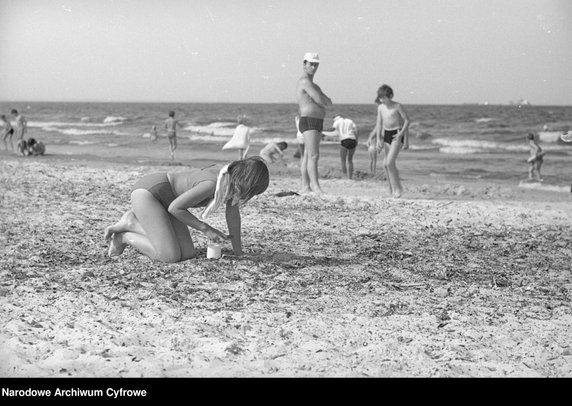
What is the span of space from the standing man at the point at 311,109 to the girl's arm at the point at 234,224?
13.0 feet

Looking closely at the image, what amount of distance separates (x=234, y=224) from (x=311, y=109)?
427 centimetres

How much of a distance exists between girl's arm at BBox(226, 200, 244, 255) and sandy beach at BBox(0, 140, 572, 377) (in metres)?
0.10

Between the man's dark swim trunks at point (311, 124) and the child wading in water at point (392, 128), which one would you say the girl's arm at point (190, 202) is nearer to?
the man's dark swim trunks at point (311, 124)

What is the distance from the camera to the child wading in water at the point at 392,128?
9.70m

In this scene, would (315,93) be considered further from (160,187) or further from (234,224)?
(160,187)

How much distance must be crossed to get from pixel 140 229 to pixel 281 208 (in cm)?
317

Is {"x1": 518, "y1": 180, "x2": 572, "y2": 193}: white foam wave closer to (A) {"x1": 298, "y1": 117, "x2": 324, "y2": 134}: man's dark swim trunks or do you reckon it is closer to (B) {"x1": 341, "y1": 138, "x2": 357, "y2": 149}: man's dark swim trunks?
(B) {"x1": 341, "y1": 138, "x2": 357, "y2": 149}: man's dark swim trunks

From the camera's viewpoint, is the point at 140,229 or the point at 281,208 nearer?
the point at 140,229

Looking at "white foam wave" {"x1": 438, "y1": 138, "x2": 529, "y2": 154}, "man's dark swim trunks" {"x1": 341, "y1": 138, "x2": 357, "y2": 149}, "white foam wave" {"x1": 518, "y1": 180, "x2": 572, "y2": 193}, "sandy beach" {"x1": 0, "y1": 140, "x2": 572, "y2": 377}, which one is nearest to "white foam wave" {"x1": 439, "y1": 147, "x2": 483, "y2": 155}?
"white foam wave" {"x1": 438, "y1": 138, "x2": 529, "y2": 154}

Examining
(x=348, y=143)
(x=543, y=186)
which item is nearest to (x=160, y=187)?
(x=348, y=143)

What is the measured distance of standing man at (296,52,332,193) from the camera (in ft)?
30.6
